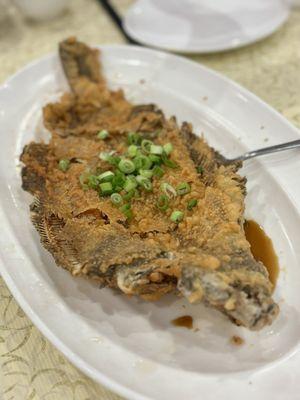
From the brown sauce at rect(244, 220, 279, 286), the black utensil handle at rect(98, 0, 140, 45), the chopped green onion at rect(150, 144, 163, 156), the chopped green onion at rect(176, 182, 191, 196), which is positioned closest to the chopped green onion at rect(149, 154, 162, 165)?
the chopped green onion at rect(150, 144, 163, 156)

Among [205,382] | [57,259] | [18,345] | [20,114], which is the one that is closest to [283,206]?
[205,382]

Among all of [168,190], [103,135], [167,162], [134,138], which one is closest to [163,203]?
[168,190]

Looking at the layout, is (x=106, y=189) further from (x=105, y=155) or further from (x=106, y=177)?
(x=105, y=155)

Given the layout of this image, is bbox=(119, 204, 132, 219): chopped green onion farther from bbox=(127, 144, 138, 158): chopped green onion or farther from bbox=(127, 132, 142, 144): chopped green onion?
bbox=(127, 132, 142, 144): chopped green onion

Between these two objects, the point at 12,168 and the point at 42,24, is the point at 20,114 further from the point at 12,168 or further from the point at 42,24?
the point at 42,24

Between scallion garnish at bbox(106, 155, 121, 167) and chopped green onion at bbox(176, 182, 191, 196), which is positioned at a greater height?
chopped green onion at bbox(176, 182, 191, 196)

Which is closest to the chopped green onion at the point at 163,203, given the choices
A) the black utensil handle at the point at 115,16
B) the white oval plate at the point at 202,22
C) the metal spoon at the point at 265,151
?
the metal spoon at the point at 265,151
